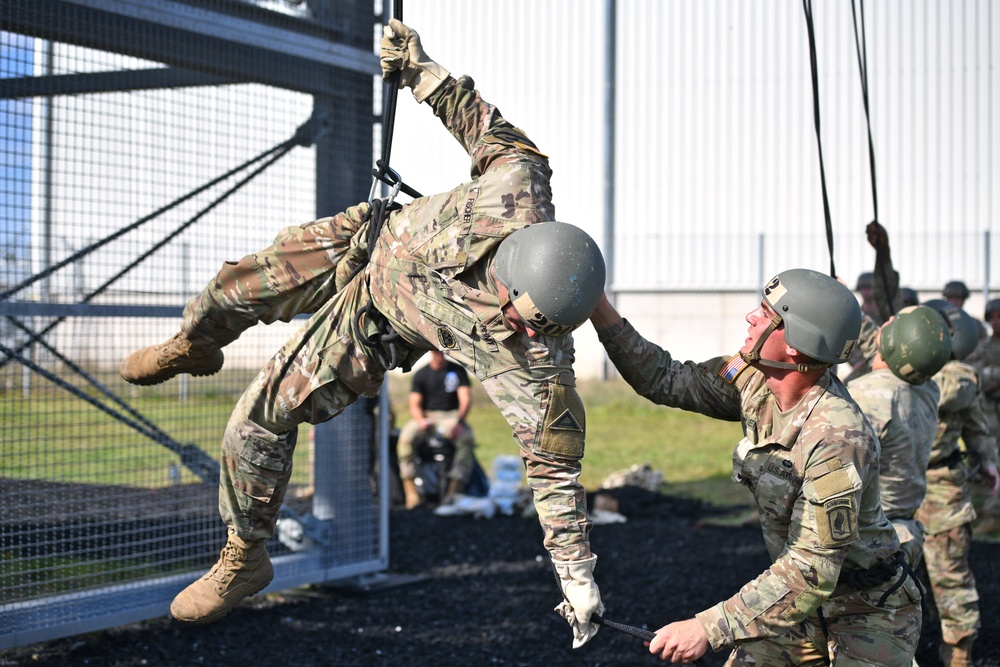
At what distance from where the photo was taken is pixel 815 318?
3.43 metres

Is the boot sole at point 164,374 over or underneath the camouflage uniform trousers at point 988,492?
over

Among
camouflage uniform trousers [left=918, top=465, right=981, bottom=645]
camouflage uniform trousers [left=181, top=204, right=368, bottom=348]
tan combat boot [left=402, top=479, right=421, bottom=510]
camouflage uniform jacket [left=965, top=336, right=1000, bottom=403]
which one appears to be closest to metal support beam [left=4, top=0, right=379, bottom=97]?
camouflage uniform trousers [left=181, top=204, right=368, bottom=348]

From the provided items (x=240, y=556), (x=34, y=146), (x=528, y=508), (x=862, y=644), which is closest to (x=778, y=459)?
(x=862, y=644)

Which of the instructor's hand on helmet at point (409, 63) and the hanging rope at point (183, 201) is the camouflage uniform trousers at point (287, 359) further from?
the hanging rope at point (183, 201)

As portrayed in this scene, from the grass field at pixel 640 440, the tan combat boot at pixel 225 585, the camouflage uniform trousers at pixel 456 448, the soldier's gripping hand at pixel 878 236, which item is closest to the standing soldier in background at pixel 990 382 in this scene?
the grass field at pixel 640 440

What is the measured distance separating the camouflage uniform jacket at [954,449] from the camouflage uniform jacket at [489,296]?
3.31 meters

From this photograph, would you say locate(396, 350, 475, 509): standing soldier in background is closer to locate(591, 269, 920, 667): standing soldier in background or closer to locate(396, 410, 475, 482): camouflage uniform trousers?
locate(396, 410, 475, 482): camouflage uniform trousers

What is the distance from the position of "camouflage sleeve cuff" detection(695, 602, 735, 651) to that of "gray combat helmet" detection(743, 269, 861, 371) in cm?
87

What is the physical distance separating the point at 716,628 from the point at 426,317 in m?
1.47

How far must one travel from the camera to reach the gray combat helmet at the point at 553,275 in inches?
130

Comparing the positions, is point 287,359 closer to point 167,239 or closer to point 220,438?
point 167,239

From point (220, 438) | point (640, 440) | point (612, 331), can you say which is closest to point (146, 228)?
point (220, 438)

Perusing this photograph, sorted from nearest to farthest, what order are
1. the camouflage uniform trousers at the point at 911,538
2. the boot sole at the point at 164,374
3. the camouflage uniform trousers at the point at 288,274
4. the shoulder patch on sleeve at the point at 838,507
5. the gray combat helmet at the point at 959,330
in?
the shoulder patch on sleeve at the point at 838,507
the camouflage uniform trousers at the point at 288,274
the camouflage uniform trousers at the point at 911,538
the boot sole at the point at 164,374
the gray combat helmet at the point at 959,330

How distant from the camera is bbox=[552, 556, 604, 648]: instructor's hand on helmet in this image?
338 cm
